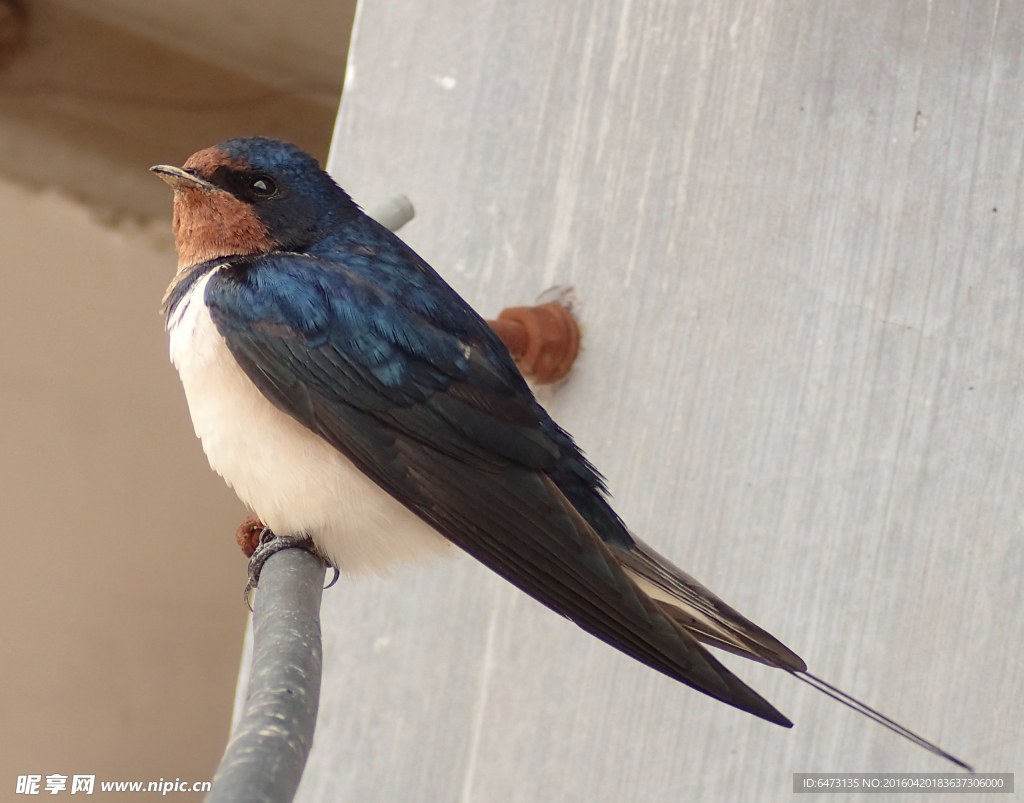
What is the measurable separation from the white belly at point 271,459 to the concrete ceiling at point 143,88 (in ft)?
6.00

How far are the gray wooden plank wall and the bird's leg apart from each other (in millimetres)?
441

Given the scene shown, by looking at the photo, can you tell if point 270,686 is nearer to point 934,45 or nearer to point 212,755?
point 934,45

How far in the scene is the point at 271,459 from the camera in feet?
4.30

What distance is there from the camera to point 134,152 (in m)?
3.37

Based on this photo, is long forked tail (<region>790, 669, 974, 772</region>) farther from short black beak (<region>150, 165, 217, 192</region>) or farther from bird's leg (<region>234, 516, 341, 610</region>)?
short black beak (<region>150, 165, 217, 192</region>)

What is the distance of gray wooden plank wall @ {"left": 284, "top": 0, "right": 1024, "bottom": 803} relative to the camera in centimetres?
140

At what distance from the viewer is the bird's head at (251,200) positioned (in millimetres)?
1428

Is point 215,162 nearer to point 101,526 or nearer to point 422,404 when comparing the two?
point 422,404

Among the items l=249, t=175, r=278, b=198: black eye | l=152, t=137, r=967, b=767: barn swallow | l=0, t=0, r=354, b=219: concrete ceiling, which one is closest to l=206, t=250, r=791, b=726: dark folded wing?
l=152, t=137, r=967, b=767: barn swallow

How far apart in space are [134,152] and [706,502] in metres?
2.42

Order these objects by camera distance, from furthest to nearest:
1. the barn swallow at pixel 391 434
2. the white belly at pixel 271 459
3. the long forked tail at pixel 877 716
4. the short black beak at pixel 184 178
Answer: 1. the short black beak at pixel 184 178
2. the white belly at pixel 271 459
3. the barn swallow at pixel 391 434
4. the long forked tail at pixel 877 716

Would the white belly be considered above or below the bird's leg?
above

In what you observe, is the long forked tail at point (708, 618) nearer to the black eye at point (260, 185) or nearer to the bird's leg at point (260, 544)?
the bird's leg at point (260, 544)

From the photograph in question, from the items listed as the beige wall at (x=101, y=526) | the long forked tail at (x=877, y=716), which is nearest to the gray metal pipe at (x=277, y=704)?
the long forked tail at (x=877, y=716)
